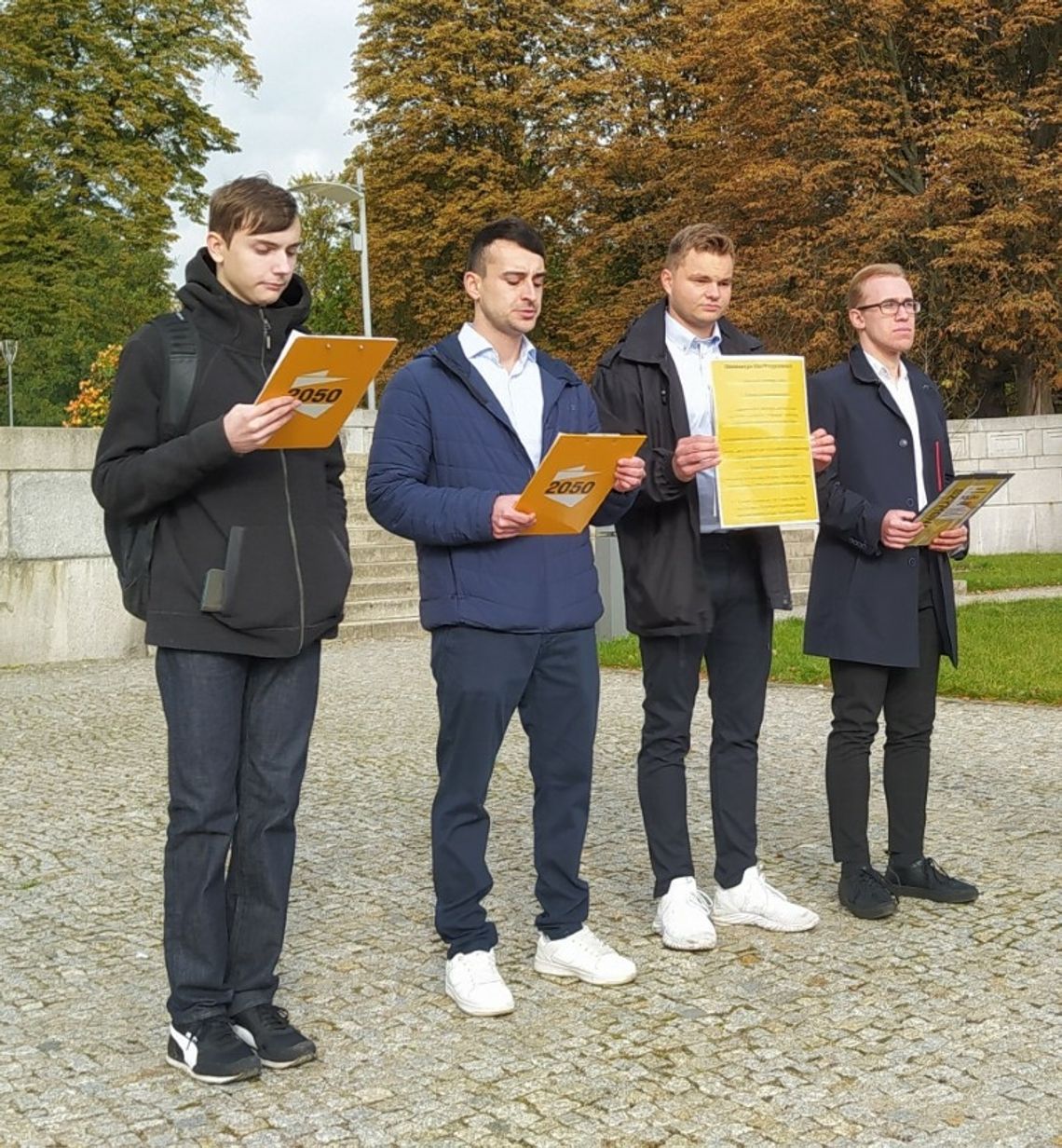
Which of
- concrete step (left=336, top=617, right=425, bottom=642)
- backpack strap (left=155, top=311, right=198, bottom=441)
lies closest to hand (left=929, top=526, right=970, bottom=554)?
backpack strap (left=155, top=311, right=198, bottom=441)

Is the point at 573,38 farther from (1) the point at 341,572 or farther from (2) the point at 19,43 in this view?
(1) the point at 341,572

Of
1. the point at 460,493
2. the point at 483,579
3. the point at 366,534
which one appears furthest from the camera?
the point at 366,534

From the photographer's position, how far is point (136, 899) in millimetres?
5965

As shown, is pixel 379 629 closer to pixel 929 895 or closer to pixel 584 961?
pixel 929 895

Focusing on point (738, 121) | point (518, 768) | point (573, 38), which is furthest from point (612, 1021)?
point (573, 38)

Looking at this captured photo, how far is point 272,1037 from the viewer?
13.7 ft

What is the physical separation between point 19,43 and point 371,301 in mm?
10407

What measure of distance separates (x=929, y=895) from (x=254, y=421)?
10.2 ft

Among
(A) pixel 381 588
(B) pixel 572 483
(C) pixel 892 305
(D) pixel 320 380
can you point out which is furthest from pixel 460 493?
(A) pixel 381 588

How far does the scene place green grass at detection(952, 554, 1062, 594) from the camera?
66.3ft

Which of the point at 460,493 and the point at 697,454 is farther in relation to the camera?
the point at 697,454

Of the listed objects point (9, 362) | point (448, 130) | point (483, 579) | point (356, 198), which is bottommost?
point (483, 579)

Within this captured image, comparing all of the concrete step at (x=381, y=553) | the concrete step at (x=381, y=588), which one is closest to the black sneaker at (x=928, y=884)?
the concrete step at (x=381, y=588)

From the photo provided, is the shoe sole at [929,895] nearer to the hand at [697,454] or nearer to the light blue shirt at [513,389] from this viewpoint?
the hand at [697,454]
